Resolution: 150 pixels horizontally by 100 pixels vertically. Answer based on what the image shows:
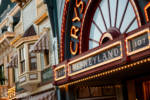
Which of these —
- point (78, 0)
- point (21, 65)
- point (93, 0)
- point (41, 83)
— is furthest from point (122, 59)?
point (21, 65)

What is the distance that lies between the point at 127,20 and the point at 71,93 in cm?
568

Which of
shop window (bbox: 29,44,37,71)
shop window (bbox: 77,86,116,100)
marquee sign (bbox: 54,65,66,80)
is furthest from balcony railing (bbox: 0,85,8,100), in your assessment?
marquee sign (bbox: 54,65,66,80)

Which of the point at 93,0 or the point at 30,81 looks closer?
the point at 93,0

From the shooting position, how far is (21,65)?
27422mm

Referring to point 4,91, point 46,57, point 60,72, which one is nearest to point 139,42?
point 60,72

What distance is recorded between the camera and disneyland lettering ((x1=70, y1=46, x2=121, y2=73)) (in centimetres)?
Answer: 1487

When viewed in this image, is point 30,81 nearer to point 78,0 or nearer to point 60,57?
point 60,57

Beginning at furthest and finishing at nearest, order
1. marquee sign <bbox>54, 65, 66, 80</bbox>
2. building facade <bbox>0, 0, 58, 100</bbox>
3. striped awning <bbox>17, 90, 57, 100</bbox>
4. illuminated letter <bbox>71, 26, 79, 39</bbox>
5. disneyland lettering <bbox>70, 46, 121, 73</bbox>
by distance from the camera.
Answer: building facade <bbox>0, 0, 58, 100</bbox> < striped awning <bbox>17, 90, 57, 100</bbox> < illuminated letter <bbox>71, 26, 79, 39</bbox> < marquee sign <bbox>54, 65, 66, 80</bbox> < disneyland lettering <bbox>70, 46, 121, 73</bbox>

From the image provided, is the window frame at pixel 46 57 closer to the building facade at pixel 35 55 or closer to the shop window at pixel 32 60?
the building facade at pixel 35 55

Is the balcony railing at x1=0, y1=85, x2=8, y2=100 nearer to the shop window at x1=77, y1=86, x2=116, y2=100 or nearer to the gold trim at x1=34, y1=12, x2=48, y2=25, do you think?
the gold trim at x1=34, y1=12, x2=48, y2=25

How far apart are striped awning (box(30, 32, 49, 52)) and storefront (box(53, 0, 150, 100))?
8.39 ft

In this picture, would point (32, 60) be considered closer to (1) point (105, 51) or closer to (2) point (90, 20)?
(2) point (90, 20)

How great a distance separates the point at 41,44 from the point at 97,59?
866 cm

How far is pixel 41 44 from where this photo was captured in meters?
24.2
